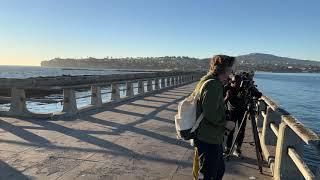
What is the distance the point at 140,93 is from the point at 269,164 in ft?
51.5

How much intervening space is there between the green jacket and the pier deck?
1927 mm

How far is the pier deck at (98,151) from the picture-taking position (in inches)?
266

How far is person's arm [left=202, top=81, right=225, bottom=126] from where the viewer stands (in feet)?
15.2

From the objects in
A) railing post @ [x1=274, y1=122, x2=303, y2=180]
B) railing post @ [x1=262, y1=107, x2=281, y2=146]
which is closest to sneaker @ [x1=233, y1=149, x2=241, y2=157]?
railing post @ [x1=262, y1=107, x2=281, y2=146]

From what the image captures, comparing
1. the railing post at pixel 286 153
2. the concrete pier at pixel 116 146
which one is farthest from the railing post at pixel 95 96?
the railing post at pixel 286 153

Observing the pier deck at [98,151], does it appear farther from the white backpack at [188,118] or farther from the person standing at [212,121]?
the white backpack at [188,118]

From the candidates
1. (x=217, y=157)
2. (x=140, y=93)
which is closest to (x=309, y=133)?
(x=217, y=157)

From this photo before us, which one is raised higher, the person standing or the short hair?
the short hair

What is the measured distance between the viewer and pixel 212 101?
4637 millimetres

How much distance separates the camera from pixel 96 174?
6.64 meters

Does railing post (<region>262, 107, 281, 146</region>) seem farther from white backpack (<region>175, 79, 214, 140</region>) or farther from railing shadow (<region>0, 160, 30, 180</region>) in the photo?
railing shadow (<region>0, 160, 30, 180</region>)

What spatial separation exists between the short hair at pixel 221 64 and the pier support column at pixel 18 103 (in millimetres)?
9077

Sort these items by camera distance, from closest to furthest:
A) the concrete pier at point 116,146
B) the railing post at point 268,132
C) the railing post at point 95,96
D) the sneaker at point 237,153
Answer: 1. the concrete pier at point 116,146
2. the sneaker at point 237,153
3. the railing post at point 268,132
4. the railing post at point 95,96

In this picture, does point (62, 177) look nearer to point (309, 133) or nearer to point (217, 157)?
point (217, 157)
